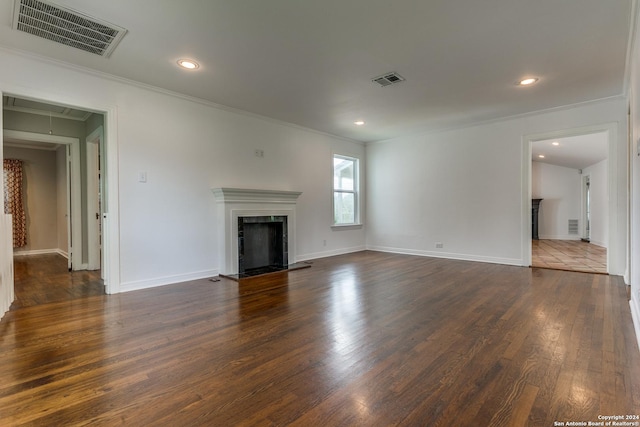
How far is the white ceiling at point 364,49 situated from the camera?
2.36 m

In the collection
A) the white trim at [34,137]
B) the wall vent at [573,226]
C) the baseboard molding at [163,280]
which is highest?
the white trim at [34,137]

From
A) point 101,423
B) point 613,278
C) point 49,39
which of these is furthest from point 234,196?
point 613,278

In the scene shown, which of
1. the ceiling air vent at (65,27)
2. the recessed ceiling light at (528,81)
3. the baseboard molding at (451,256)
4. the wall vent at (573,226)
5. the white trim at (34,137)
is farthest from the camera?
the wall vent at (573,226)

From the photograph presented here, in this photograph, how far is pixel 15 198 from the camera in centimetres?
658

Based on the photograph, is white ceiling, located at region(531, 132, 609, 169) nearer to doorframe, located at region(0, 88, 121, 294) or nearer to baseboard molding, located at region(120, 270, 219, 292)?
baseboard molding, located at region(120, 270, 219, 292)

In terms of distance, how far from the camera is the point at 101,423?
1.41 metres

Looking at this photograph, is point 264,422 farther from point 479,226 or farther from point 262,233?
Result: point 479,226

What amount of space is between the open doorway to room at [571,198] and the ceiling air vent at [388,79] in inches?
169

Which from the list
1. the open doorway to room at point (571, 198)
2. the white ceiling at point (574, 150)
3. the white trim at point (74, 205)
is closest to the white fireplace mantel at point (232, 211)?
the white trim at point (74, 205)

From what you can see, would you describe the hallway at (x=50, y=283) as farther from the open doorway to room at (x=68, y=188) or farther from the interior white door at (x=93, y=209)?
the interior white door at (x=93, y=209)

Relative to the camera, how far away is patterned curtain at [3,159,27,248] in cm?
647

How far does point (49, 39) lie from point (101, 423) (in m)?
3.20

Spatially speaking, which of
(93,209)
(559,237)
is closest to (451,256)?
(559,237)

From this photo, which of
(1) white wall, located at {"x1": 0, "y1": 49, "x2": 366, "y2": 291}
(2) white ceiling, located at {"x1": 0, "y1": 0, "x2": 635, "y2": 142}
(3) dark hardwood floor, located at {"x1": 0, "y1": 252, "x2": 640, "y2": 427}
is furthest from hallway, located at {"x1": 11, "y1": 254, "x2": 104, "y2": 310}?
(2) white ceiling, located at {"x1": 0, "y1": 0, "x2": 635, "y2": 142}
